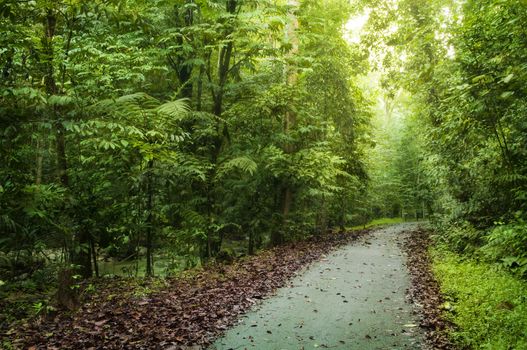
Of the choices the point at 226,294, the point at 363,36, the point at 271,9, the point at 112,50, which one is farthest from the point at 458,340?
the point at 363,36

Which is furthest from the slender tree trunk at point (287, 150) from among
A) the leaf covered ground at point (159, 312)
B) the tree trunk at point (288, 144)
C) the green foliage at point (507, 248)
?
the green foliage at point (507, 248)

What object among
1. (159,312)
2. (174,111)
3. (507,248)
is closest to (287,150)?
(174,111)

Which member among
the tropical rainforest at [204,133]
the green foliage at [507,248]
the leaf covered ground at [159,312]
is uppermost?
the tropical rainforest at [204,133]

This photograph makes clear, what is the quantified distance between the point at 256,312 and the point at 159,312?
1627mm

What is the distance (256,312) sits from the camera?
6.54 m

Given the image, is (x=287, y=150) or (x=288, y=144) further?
(x=287, y=150)

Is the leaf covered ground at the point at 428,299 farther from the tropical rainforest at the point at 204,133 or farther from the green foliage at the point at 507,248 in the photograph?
the green foliage at the point at 507,248

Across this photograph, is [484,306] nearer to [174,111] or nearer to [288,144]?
[174,111]

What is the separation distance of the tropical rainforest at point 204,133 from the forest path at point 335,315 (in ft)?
3.26

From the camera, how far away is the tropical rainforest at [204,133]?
18.9ft

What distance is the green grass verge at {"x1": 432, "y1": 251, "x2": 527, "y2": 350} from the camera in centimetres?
488

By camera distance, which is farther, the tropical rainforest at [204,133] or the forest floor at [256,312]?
the tropical rainforest at [204,133]

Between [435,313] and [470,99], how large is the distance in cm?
366

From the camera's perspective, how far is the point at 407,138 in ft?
103
